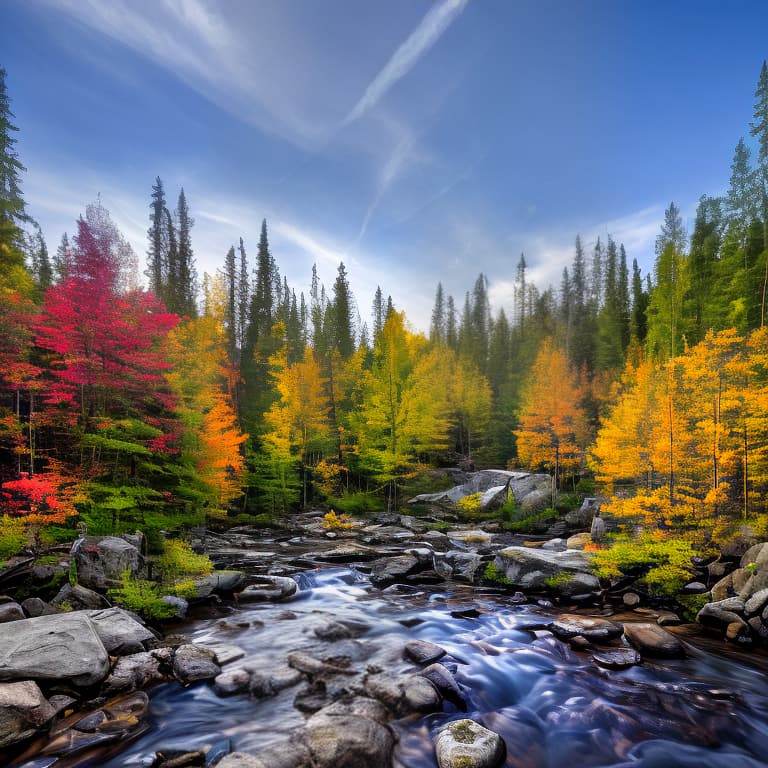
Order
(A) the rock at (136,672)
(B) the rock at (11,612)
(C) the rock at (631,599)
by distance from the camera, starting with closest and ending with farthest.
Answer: (A) the rock at (136,672) → (B) the rock at (11,612) → (C) the rock at (631,599)

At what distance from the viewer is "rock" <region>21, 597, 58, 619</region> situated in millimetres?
7891

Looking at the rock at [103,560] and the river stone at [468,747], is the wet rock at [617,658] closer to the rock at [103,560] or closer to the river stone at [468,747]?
the river stone at [468,747]

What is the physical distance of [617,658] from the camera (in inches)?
303

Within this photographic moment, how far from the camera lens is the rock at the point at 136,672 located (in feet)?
20.7

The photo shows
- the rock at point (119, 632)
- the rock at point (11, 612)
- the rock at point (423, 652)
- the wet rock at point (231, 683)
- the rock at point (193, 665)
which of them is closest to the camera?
the wet rock at point (231, 683)

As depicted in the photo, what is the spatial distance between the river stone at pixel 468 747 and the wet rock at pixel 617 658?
11.9ft

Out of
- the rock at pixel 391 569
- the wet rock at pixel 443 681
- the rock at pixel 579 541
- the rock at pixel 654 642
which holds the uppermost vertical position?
the wet rock at pixel 443 681

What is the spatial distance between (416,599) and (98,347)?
12092mm

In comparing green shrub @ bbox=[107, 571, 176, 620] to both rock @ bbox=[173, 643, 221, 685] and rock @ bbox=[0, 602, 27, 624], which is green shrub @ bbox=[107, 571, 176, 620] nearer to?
rock @ bbox=[0, 602, 27, 624]

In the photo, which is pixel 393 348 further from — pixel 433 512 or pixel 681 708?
pixel 681 708

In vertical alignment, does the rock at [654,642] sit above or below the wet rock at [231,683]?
below

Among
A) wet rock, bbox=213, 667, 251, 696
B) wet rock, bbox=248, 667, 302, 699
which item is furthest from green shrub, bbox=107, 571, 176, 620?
wet rock, bbox=248, 667, 302, 699

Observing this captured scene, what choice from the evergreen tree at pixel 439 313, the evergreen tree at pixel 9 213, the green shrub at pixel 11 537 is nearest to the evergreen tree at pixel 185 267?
the evergreen tree at pixel 9 213

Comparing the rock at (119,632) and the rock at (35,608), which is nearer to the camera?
the rock at (119,632)
